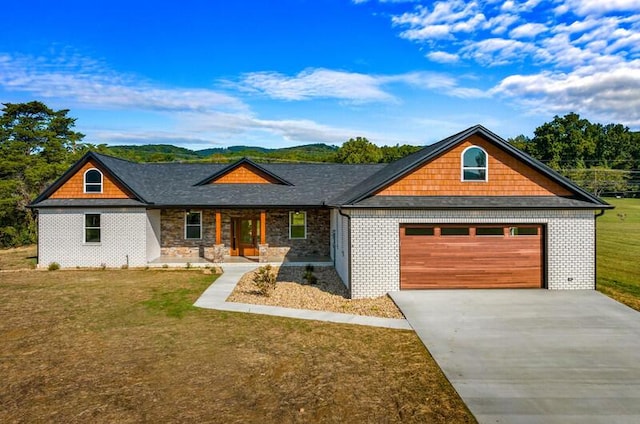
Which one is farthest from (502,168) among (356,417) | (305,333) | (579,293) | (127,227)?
(127,227)

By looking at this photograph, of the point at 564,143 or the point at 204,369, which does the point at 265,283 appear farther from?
the point at 564,143

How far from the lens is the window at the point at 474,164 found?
1377 cm

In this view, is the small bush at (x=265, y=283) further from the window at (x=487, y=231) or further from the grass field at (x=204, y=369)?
the window at (x=487, y=231)

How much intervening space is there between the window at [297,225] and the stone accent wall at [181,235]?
165 inches

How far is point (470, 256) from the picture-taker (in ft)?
43.9

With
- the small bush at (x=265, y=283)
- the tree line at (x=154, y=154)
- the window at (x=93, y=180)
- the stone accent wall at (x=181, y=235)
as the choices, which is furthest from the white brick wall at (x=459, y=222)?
the tree line at (x=154, y=154)

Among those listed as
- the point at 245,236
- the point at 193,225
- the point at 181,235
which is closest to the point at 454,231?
the point at 245,236

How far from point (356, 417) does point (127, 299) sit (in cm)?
1006

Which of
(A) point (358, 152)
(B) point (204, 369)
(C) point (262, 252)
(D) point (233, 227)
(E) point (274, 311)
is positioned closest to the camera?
(B) point (204, 369)

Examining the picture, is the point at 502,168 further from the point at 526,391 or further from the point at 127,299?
the point at 127,299

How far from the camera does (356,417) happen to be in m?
5.82

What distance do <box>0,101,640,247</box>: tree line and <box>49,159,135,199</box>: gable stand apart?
6800mm

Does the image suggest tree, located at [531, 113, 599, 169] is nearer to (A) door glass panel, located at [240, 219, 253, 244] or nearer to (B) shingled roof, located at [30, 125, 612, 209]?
(B) shingled roof, located at [30, 125, 612, 209]

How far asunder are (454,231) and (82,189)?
1767cm
